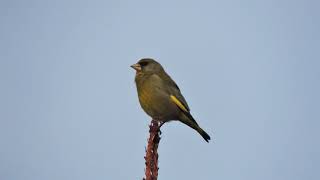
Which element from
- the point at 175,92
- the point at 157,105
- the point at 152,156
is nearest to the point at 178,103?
the point at 175,92

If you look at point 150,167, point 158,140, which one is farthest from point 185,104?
point 150,167

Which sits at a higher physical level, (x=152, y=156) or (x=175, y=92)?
(x=175, y=92)

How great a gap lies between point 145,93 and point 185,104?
638mm

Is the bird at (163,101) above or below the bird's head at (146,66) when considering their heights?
below

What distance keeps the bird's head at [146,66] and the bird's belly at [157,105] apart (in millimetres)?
632

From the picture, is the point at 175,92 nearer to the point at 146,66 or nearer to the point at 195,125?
the point at 195,125

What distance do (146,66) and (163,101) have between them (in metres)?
0.93

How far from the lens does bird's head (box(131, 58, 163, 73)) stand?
7.84 m

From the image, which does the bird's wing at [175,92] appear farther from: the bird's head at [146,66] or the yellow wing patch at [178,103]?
the bird's head at [146,66]

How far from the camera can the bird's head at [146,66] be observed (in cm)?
784

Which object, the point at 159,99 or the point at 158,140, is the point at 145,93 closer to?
the point at 159,99

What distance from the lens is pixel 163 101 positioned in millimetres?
7184

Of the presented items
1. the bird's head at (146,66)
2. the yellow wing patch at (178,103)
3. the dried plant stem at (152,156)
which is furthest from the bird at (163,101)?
the dried plant stem at (152,156)

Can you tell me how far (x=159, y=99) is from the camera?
719cm
